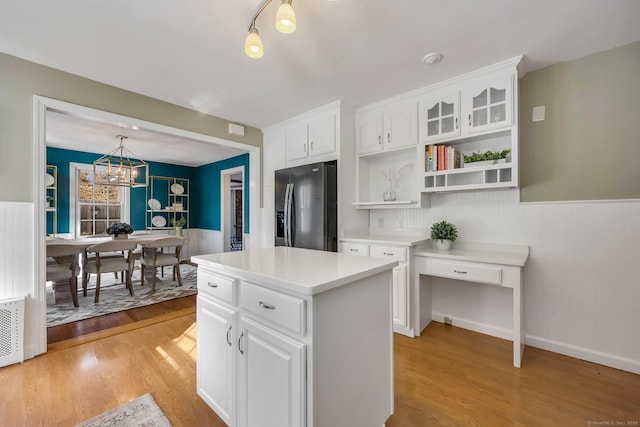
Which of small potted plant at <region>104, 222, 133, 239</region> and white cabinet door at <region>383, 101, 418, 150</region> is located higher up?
white cabinet door at <region>383, 101, 418, 150</region>

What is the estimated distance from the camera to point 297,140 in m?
3.64

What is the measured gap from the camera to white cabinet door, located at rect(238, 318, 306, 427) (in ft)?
3.44

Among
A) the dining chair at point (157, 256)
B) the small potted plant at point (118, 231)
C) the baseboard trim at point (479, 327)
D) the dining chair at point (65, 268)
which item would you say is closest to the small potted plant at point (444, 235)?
the baseboard trim at point (479, 327)

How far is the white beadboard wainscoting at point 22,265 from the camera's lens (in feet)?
7.12

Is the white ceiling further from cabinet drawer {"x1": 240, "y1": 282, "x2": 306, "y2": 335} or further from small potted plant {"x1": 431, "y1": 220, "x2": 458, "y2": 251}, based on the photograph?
cabinet drawer {"x1": 240, "y1": 282, "x2": 306, "y2": 335}

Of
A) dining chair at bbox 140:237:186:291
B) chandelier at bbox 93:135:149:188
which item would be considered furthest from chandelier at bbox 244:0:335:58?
chandelier at bbox 93:135:149:188

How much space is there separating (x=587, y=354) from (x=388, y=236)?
6.22ft

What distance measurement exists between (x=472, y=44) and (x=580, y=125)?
117cm

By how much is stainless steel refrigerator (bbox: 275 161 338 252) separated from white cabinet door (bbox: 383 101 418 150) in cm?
69

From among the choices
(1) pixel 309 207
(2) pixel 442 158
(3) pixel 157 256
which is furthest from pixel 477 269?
(3) pixel 157 256

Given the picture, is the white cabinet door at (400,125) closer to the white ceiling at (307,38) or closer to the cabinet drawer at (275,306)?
the white ceiling at (307,38)

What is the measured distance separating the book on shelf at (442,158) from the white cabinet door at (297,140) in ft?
4.95

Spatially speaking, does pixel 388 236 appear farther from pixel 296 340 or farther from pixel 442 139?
pixel 296 340

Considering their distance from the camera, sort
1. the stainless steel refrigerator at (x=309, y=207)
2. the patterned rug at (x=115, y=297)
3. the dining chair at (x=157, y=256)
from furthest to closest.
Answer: the dining chair at (x=157, y=256) < the patterned rug at (x=115, y=297) < the stainless steel refrigerator at (x=309, y=207)
